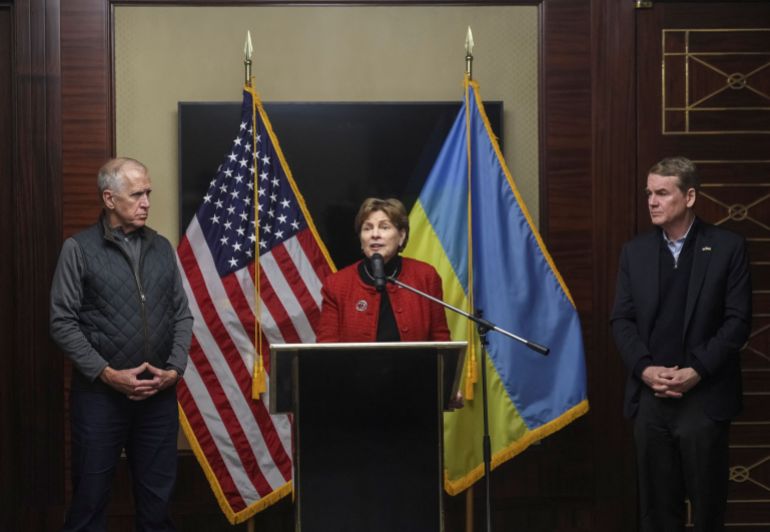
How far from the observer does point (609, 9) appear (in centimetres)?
457

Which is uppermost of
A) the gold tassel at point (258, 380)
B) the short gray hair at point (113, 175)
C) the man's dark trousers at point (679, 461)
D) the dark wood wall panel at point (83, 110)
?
the dark wood wall panel at point (83, 110)

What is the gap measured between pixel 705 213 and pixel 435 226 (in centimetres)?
133

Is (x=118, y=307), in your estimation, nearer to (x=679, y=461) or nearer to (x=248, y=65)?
(x=248, y=65)

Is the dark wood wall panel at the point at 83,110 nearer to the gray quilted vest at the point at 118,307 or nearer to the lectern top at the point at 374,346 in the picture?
the gray quilted vest at the point at 118,307

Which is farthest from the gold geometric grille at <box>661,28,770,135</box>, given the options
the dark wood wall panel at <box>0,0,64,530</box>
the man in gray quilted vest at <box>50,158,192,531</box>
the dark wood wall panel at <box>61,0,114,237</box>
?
the dark wood wall panel at <box>0,0,64,530</box>

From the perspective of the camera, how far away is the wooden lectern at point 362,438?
306 centimetres

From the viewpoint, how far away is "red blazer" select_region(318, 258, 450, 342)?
12.0ft

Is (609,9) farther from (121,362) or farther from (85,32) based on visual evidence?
(121,362)

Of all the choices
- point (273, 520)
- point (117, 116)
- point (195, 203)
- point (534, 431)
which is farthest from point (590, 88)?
point (273, 520)

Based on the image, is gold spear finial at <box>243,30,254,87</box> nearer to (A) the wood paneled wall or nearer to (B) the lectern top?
(A) the wood paneled wall

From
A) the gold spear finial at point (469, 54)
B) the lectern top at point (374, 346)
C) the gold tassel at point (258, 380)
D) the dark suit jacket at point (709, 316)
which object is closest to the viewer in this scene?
the lectern top at point (374, 346)

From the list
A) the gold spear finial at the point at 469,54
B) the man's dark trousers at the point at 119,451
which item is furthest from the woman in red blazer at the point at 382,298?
the gold spear finial at the point at 469,54

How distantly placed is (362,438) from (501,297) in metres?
1.33

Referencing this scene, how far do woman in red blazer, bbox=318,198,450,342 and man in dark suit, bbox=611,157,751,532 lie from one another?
29.4 inches
